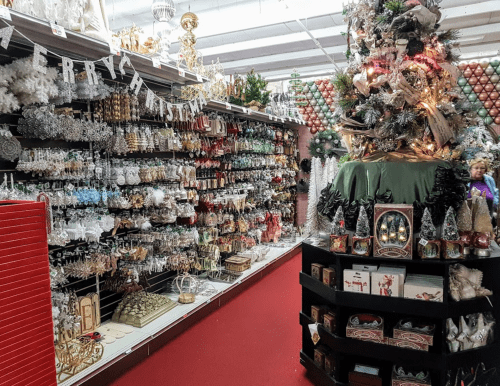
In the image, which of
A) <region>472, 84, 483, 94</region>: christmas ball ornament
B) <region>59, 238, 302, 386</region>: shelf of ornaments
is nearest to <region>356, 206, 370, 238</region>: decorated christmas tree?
<region>59, 238, 302, 386</region>: shelf of ornaments

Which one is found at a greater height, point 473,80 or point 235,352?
point 473,80

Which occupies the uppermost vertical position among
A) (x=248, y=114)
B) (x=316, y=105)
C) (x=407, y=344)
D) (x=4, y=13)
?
(x=316, y=105)

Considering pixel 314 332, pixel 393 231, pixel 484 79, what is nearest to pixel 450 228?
pixel 393 231

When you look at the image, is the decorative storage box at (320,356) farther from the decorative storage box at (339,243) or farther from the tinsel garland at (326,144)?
the tinsel garland at (326,144)

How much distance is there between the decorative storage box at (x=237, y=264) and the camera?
5523 mm

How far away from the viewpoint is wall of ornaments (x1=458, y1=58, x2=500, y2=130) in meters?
7.82

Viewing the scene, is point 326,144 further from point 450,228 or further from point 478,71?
point 450,228

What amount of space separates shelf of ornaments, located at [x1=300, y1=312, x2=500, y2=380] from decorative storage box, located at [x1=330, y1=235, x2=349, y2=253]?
631 millimetres

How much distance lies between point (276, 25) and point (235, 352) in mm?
5718

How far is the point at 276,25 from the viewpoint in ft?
22.8

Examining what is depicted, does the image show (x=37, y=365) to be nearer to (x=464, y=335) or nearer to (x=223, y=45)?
(x=464, y=335)

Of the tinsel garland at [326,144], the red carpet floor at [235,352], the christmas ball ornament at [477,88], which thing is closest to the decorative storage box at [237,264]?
the red carpet floor at [235,352]

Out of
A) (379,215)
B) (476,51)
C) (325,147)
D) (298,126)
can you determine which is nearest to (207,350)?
(379,215)

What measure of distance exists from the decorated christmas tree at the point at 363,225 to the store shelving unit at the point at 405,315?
0.55 ft
